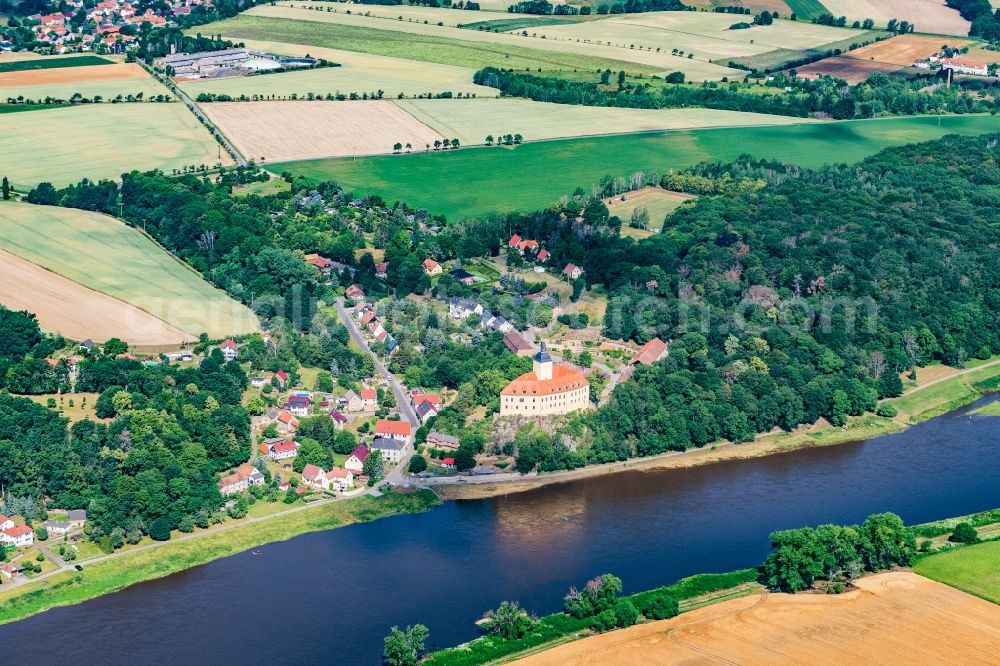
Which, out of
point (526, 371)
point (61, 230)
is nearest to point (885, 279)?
point (526, 371)

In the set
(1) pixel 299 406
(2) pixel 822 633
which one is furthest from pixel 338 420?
(2) pixel 822 633

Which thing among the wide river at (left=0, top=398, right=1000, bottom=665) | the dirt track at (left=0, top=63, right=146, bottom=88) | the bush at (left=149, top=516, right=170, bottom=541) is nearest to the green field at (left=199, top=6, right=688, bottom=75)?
the dirt track at (left=0, top=63, right=146, bottom=88)

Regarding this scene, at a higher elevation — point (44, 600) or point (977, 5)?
point (977, 5)

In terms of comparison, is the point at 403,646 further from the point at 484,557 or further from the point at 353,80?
the point at 353,80

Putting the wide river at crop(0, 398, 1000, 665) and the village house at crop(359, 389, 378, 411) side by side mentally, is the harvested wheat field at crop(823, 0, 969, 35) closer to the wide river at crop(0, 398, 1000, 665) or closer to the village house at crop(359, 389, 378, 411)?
the wide river at crop(0, 398, 1000, 665)

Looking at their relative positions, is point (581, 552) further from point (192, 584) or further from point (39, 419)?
point (39, 419)

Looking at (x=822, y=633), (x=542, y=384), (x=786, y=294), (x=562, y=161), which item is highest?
(x=562, y=161)
